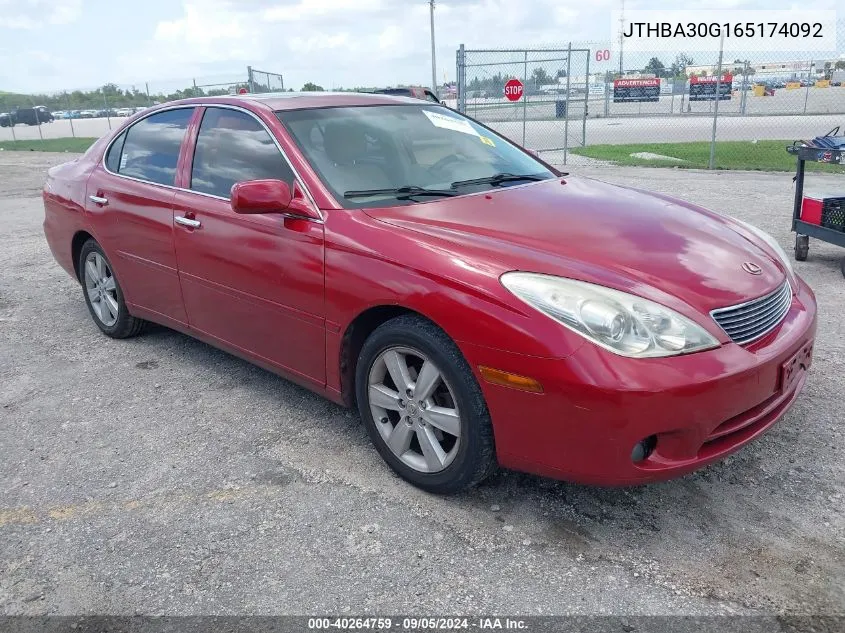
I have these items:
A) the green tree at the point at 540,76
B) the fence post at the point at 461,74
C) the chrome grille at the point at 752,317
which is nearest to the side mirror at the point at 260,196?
the chrome grille at the point at 752,317

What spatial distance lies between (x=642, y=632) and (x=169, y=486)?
202 centimetres

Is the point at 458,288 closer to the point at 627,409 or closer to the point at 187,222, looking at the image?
the point at 627,409

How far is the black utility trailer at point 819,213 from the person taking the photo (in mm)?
5930

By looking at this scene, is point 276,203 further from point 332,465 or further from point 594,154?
point 594,154

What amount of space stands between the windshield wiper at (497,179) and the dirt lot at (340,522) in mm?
1318

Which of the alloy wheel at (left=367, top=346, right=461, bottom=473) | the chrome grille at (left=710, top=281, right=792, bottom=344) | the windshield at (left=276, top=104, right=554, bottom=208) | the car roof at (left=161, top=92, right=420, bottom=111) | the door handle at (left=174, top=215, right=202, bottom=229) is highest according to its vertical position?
the car roof at (left=161, top=92, right=420, bottom=111)

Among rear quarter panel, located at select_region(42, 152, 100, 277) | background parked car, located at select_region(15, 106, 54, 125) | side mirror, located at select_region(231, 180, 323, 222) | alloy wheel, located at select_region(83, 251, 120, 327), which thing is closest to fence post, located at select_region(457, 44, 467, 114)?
rear quarter panel, located at select_region(42, 152, 100, 277)

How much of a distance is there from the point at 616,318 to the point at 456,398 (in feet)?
2.17

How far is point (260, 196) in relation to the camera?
10.3 ft

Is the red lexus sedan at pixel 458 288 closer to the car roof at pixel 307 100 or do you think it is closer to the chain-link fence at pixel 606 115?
the car roof at pixel 307 100

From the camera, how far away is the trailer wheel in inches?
253

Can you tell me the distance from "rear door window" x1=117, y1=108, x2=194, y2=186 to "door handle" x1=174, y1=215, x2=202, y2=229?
26 cm

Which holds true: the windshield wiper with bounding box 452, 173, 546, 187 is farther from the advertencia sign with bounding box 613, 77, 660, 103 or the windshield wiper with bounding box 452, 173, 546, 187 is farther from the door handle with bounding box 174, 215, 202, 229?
the advertencia sign with bounding box 613, 77, 660, 103

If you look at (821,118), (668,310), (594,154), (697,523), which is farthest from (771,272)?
(821,118)
